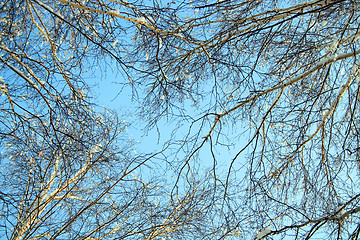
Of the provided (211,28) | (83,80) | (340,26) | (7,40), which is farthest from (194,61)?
(7,40)

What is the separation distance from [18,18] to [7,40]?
0.40 metres

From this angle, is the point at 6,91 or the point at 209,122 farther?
the point at 209,122

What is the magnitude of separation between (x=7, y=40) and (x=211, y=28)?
7.66 feet

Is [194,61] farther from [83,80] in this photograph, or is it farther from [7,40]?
[7,40]

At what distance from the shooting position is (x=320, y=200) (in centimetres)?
273

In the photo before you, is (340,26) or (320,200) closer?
(320,200)

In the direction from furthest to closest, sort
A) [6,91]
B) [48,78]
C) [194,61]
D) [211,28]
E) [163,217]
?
[163,217] → [194,61] → [211,28] → [48,78] → [6,91]

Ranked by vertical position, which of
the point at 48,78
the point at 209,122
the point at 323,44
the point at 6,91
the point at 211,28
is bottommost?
the point at 209,122

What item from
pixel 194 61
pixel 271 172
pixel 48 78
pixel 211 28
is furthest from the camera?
pixel 194 61

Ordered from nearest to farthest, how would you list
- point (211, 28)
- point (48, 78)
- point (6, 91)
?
1. point (6, 91)
2. point (48, 78)
3. point (211, 28)

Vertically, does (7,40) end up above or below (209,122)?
above

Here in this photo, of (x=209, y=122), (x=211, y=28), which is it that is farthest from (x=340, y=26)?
(x=209, y=122)

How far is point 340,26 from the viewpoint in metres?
3.29

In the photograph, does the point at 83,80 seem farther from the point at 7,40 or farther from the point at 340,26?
the point at 340,26
